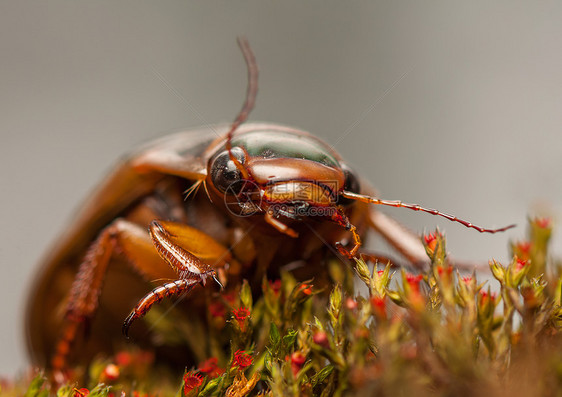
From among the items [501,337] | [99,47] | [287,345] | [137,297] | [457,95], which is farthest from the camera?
[99,47]

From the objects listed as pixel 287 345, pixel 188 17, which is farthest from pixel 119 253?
pixel 188 17

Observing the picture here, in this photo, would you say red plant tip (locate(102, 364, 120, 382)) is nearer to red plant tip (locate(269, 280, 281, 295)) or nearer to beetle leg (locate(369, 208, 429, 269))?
red plant tip (locate(269, 280, 281, 295))

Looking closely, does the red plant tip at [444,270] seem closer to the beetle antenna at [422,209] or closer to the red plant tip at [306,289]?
the beetle antenna at [422,209]

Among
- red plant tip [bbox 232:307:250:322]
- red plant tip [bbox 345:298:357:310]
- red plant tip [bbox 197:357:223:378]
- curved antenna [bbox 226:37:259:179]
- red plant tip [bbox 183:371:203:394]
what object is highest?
curved antenna [bbox 226:37:259:179]

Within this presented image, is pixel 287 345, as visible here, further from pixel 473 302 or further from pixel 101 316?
pixel 101 316

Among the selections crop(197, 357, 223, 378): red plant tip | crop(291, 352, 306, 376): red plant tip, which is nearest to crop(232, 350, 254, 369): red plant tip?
crop(197, 357, 223, 378): red plant tip

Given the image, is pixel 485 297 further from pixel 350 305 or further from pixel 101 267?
pixel 101 267

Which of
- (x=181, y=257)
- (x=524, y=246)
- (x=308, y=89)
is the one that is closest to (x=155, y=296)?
(x=181, y=257)
